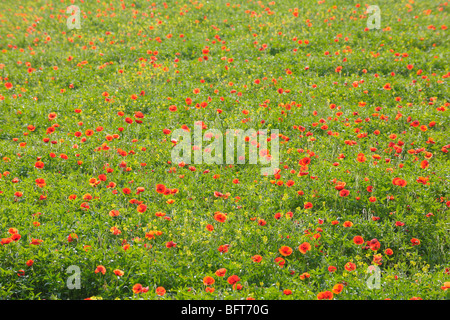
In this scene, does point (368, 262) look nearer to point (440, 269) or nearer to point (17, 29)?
point (440, 269)

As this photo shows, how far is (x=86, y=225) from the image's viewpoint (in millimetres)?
4051

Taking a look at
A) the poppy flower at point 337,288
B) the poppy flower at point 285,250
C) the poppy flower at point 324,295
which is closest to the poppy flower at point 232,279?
the poppy flower at point 285,250

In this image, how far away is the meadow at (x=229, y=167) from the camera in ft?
11.8

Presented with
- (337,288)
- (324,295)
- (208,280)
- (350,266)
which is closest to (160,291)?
(208,280)

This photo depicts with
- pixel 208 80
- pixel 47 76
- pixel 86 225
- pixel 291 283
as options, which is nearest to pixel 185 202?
pixel 86 225

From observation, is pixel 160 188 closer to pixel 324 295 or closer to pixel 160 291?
pixel 160 291

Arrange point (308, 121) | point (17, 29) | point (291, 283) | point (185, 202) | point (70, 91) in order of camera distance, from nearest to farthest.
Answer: point (291, 283) → point (185, 202) → point (308, 121) → point (70, 91) → point (17, 29)

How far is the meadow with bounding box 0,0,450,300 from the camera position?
11.8 feet

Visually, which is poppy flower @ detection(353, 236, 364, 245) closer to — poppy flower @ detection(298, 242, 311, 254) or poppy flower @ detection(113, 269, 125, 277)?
poppy flower @ detection(298, 242, 311, 254)

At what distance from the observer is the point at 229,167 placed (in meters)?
5.14

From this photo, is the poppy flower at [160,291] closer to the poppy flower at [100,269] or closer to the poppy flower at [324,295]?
the poppy flower at [100,269]

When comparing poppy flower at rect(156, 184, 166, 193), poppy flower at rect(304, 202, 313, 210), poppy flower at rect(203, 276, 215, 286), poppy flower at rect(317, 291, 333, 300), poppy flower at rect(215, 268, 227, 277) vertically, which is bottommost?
poppy flower at rect(317, 291, 333, 300)

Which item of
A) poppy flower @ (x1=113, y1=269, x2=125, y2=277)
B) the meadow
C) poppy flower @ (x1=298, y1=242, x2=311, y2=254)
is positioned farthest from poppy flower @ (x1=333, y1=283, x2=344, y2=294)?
poppy flower @ (x1=113, y1=269, x2=125, y2=277)
